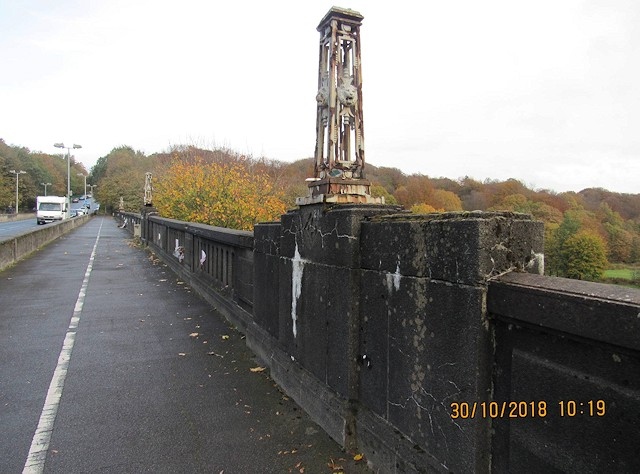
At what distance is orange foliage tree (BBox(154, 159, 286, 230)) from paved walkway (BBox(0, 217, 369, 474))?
8215mm

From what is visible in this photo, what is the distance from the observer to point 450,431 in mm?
2371

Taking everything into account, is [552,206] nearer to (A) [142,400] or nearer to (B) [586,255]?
(B) [586,255]

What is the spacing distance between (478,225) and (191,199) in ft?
52.0

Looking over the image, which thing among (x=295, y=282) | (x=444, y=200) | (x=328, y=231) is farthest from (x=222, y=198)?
(x=328, y=231)

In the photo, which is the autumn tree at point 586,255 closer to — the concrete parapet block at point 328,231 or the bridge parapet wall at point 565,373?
the concrete parapet block at point 328,231

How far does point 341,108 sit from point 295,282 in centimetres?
154

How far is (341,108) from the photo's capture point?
4020 mm

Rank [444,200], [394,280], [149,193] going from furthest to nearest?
[149,193] → [444,200] → [394,280]

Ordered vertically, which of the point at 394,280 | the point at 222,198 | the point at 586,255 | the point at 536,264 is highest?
the point at 222,198

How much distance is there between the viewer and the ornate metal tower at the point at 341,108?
396 centimetres

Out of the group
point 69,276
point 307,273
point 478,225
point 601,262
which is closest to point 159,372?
point 307,273

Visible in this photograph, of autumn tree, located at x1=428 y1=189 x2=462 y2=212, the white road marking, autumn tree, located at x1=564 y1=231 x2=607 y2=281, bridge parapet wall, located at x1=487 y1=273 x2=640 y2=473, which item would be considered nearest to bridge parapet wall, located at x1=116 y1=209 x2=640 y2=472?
bridge parapet wall, located at x1=487 y1=273 x2=640 y2=473

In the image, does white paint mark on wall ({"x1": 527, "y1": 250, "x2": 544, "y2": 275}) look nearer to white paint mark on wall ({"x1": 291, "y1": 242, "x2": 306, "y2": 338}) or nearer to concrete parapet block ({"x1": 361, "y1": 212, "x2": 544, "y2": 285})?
concrete parapet block ({"x1": 361, "y1": 212, "x2": 544, "y2": 285})

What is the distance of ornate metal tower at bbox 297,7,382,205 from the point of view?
13.0 feet
